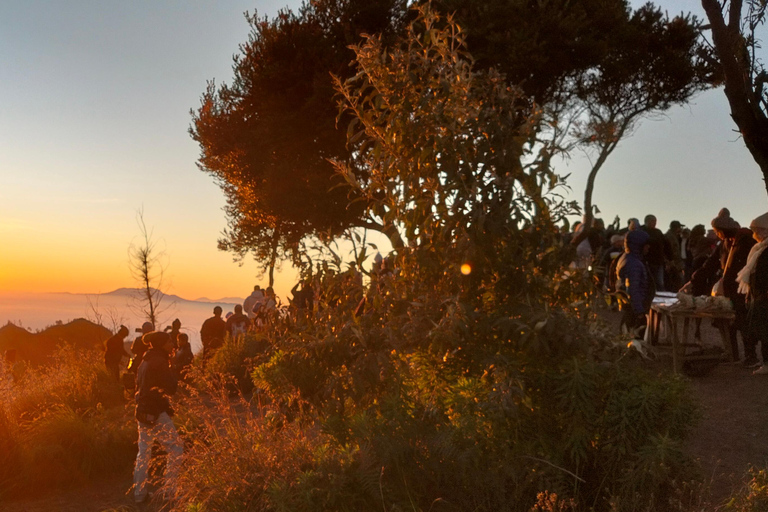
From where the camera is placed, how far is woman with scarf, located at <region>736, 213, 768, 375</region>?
8.49 metres

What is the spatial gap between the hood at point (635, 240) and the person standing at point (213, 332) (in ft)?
30.0

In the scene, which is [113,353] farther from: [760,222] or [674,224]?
[674,224]

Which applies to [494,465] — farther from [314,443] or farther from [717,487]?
[717,487]

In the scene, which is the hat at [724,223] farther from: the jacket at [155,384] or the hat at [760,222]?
the jacket at [155,384]

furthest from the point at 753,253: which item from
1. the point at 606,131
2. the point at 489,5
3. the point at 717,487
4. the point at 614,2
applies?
the point at 606,131

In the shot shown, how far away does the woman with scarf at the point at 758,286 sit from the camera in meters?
8.49

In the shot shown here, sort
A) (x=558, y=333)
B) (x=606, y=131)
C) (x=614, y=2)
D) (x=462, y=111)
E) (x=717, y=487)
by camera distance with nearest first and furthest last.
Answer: (x=558, y=333) < (x=462, y=111) < (x=717, y=487) < (x=614, y=2) < (x=606, y=131)

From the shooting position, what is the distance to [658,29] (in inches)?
815

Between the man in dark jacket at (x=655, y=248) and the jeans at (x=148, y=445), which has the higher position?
the man in dark jacket at (x=655, y=248)

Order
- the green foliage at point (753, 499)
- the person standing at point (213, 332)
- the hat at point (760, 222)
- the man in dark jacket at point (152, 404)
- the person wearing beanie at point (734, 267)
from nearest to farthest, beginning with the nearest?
the green foliage at point (753, 499), the man in dark jacket at point (152, 404), the hat at point (760, 222), the person wearing beanie at point (734, 267), the person standing at point (213, 332)

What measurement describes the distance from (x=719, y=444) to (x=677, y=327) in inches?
87.5

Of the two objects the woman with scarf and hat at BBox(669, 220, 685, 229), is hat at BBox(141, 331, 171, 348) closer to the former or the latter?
the woman with scarf

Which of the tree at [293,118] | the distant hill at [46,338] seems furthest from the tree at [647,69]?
the distant hill at [46,338]

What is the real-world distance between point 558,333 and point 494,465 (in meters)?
1.00
